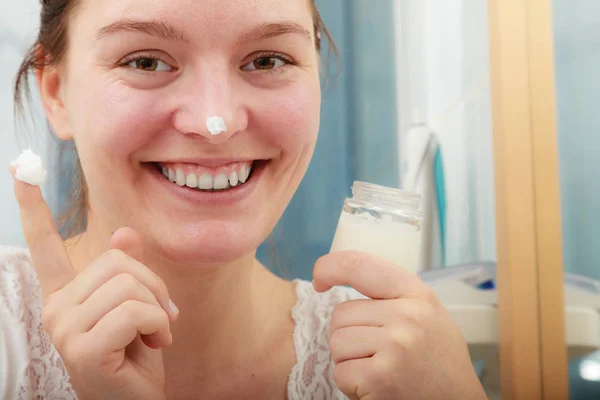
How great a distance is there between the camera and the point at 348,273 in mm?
515

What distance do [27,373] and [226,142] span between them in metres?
0.37

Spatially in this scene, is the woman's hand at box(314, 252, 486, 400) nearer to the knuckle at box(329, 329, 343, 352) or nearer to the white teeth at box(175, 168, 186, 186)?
the knuckle at box(329, 329, 343, 352)

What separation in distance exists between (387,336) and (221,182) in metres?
0.24

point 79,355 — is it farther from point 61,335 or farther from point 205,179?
point 205,179

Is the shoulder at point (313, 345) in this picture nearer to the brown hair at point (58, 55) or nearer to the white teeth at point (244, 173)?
the white teeth at point (244, 173)

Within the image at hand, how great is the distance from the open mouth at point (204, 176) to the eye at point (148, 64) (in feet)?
0.33

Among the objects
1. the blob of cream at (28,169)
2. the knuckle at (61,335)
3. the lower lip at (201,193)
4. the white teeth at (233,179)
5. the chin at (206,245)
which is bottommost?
the knuckle at (61,335)

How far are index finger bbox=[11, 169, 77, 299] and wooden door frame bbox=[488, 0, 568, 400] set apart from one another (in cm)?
62

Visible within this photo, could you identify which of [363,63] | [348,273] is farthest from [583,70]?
[348,273]

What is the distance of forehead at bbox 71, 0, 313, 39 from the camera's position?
0.51 meters

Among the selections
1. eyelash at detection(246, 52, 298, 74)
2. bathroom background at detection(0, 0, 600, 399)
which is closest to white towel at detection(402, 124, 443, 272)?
bathroom background at detection(0, 0, 600, 399)

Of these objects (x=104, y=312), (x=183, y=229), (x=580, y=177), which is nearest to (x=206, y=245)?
(x=183, y=229)

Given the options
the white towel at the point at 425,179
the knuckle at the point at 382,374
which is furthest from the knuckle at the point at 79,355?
the white towel at the point at 425,179

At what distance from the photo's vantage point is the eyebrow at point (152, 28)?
517 mm
